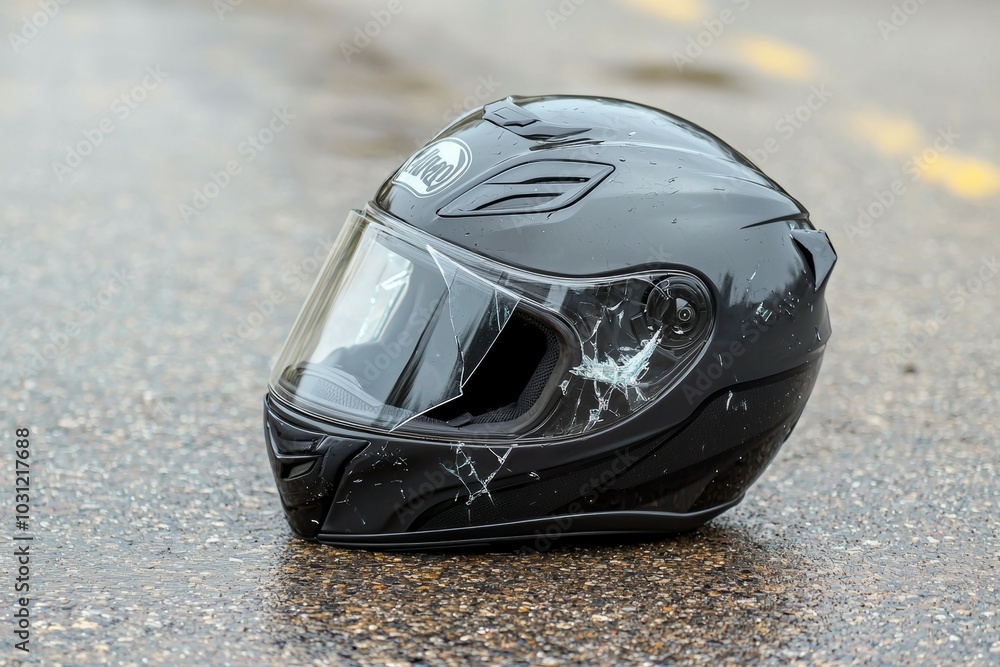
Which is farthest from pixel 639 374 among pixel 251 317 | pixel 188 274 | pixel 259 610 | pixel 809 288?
pixel 188 274

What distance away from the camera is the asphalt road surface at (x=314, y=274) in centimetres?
281

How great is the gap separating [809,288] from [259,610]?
184 centimetres

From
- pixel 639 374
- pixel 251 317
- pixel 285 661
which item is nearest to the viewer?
pixel 285 661

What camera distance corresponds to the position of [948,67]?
12.0 m

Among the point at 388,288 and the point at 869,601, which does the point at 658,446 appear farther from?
the point at 388,288
